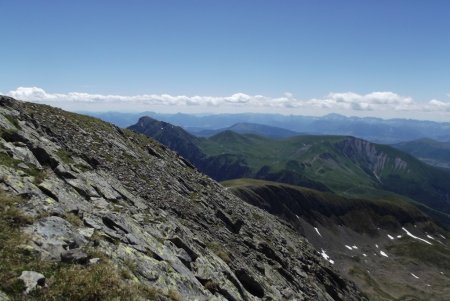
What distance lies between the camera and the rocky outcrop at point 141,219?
21.1 meters

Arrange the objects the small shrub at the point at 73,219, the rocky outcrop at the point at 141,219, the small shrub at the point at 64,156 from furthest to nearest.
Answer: the small shrub at the point at 64,156
the small shrub at the point at 73,219
the rocky outcrop at the point at 141,219

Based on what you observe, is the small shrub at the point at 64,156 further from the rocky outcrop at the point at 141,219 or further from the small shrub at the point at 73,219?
the small shrub at the point at 73,219

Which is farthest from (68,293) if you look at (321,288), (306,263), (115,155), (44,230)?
(306,263)

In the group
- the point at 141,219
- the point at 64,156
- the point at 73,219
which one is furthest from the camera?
the point at 64,156

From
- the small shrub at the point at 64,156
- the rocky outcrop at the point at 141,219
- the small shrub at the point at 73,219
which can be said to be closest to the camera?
the rocky outcrop at the point at 141,219

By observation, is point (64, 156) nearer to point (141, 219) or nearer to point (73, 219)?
point (141, 219)

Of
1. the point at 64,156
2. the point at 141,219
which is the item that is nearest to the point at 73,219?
the point at 141,219

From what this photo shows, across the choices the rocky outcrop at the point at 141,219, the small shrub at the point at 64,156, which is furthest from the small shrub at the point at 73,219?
the small shrub at the point at 64,156

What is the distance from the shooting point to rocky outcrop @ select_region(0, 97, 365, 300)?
69.2ft

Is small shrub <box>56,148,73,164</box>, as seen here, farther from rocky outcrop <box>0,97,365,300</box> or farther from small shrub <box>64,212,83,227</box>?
small shrub <box>64,212,83,227</box>

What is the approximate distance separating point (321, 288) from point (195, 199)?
2248 centimetres

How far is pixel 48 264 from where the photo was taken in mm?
16047

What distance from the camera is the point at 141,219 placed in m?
31.8

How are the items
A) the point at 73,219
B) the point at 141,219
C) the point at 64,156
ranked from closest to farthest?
the point at 73,219, the point at 141,219, the point at 64,156
